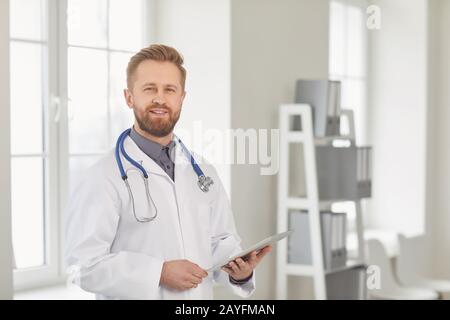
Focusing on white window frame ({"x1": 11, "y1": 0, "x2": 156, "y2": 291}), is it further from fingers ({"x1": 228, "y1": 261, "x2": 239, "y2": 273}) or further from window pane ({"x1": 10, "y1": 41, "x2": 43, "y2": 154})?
fingers ({"x1": 228, "y1": 261, "x2": 239, "y2": 273})

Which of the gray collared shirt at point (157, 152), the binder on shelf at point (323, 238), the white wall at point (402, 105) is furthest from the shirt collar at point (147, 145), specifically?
the white wall at point (402, 105)

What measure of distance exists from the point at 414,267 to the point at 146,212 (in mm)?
1458

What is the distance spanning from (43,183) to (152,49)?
1.19 feet

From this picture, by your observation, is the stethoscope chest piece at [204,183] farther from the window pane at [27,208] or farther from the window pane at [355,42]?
the window pane at [355,42]

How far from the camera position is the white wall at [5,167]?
4.33 ft

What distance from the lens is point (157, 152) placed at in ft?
3.90

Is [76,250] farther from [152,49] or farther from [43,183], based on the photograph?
[152,49]

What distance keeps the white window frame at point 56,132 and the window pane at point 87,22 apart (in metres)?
0.01

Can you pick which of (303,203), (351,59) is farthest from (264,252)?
(351,59)

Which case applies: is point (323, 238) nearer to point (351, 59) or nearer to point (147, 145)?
point (351, 59)

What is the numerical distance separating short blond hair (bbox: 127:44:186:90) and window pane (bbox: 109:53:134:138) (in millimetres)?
50

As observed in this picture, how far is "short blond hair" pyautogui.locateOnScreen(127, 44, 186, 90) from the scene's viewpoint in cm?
116

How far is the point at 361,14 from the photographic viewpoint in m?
2.11
